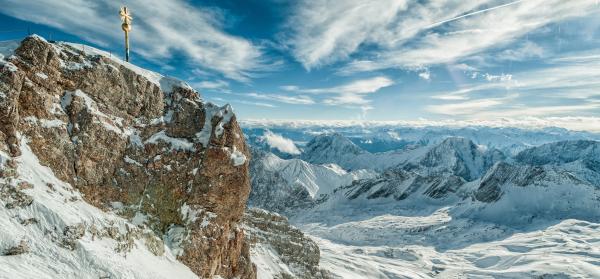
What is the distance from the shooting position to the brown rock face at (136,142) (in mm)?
29000

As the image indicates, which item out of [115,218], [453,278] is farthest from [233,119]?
[453,278]

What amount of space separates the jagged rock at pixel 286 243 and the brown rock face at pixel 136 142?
93.5 ft

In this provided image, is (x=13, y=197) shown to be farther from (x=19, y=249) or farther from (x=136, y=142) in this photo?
(x=136, y=142)

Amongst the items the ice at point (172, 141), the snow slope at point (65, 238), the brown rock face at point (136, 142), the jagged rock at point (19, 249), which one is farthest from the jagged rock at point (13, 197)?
the ice at point (172, 141)

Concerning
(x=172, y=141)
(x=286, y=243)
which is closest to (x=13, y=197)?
(x=172, y=141)

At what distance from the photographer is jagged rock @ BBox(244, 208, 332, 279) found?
7044cm

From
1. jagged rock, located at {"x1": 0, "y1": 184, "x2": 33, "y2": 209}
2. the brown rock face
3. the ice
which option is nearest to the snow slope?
jagged rock, located at {"x1": 0, "y1": 184, "x2": 33, "y2": 209}

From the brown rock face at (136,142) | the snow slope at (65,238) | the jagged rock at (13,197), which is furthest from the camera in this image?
the brown rock face at (136,142)

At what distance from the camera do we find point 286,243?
73812mm

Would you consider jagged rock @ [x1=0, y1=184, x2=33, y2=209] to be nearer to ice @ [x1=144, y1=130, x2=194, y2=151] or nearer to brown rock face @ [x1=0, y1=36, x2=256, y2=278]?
brown rock face @ [x1=0, y1=36, x2=256, y2=278]

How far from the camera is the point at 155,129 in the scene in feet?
120

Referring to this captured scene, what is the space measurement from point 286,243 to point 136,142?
45055mm

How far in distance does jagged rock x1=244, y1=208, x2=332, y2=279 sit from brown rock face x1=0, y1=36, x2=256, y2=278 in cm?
2849

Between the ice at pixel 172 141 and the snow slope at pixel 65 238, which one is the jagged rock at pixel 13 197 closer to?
the snow slope at pixel 65 238
